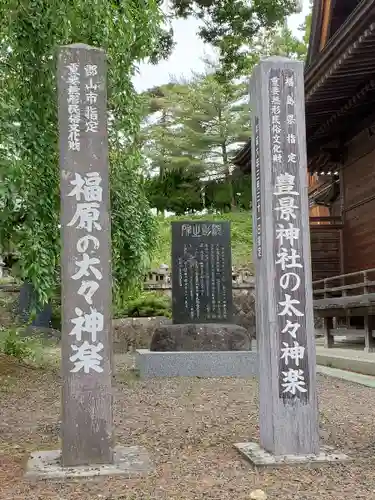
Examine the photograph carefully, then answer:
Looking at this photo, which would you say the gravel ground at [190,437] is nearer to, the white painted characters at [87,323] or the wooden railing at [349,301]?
the white painted characters at [87,323]

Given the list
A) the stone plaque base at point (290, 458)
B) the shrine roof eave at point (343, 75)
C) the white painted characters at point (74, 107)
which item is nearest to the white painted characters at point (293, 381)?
the stone plaque base at point (290, 458)

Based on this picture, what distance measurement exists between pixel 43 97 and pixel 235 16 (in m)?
6.95

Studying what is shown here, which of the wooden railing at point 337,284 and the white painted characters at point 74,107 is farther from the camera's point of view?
the wooden railing at point 337,284

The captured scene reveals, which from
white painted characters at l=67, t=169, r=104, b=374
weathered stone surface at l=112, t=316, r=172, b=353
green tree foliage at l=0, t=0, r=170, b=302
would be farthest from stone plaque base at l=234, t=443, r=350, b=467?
weathered stone surface at l=112, t=316, r=172, b=353

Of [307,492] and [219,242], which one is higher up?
[219,242]

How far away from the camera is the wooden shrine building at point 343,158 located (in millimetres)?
8938

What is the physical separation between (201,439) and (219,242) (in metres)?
5.14

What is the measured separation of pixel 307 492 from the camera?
3305 millimetres

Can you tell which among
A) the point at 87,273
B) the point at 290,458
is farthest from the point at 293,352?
the point at 87,273

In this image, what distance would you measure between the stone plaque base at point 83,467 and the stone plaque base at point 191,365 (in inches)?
176

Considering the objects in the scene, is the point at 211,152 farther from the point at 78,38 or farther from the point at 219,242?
the point at 78,38

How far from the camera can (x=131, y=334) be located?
14344 mm

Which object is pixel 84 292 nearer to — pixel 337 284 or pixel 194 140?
pixel 337 284

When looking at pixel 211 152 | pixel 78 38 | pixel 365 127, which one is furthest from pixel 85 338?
pixel 211 152
